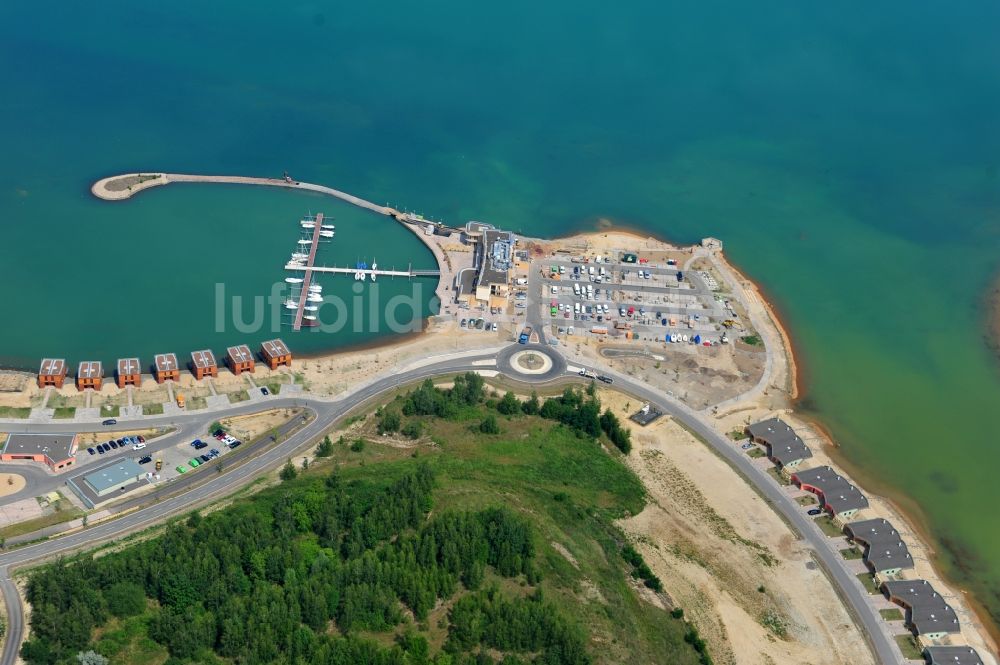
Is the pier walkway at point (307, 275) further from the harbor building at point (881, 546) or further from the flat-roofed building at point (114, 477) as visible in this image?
the harbor building at point (881, 546)

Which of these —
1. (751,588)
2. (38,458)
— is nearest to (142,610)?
(38,458)

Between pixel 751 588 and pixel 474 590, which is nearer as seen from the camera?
pixel 474 590

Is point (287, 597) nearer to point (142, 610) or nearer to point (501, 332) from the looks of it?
point (142, 610)

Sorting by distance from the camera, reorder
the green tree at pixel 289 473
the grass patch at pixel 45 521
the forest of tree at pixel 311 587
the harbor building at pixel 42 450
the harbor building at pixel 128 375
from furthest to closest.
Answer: the harbor building at pixel 128 375 → the harbor building at pixel 42 450 → the green tree at pixel 289 473 → the grass patch at pixel 45 521 → the forest of tree at pixel 311 587

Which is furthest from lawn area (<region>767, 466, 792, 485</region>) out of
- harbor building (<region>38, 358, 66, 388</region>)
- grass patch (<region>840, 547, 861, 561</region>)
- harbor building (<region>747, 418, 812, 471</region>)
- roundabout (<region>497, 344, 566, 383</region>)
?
harbor building (<region>38, 358, 66, 388</region>)

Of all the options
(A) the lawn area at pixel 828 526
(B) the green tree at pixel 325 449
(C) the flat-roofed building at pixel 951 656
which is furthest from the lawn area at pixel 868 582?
(B) the green tree at pixel 325 449

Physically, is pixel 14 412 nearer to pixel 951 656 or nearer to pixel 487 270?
pixel 487 270
